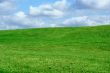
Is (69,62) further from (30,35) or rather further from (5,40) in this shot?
(30,35)

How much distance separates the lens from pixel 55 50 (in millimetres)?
53125

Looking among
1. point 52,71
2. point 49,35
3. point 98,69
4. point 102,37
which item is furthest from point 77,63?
point 49,35

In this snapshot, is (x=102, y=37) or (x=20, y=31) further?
(x=20, y=31)

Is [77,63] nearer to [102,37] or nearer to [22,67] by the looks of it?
[22,67]

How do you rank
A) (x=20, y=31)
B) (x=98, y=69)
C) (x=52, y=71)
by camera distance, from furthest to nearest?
(x=20, y=31) → (x=98, y=69) → (x=52, y=71)

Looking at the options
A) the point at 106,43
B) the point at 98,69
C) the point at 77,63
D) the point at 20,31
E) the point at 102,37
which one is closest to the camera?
the point at 98,69

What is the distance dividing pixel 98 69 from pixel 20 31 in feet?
181

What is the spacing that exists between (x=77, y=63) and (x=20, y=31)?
5152cm

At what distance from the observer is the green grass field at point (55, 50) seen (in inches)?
1294

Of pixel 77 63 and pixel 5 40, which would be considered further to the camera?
pixel 5 40

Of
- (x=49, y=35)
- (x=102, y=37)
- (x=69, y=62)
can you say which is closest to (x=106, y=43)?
(x=102, y=37)

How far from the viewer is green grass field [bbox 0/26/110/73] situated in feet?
108

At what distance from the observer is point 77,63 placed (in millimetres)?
36281

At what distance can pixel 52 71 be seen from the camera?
30609 mm
